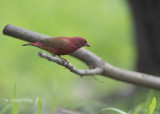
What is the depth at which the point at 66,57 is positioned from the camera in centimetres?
796

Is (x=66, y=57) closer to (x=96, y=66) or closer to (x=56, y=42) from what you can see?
(x=96, y=66)

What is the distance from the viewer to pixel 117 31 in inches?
386

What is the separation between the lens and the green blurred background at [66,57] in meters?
6.61

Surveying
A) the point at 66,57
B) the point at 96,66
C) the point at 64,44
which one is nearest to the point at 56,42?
the point at 64,44

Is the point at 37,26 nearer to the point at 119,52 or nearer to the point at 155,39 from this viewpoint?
the point at 119,52

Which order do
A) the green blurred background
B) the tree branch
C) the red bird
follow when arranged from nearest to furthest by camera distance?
1. the red bird
2. the tree branch
3. the green blurred background

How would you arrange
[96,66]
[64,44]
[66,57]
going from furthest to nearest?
[66,57]
[96,66]
[64,44]

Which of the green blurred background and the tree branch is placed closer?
the tree branch

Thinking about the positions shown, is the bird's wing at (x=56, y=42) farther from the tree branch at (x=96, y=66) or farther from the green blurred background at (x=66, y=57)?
the green blurred background at (x=66, y=57)

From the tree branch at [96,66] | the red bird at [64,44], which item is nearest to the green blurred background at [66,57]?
the tree branch at [96,66]

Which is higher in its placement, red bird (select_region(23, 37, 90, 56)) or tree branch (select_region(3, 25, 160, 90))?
tree branch (select_region(3, 25, 160, 90))

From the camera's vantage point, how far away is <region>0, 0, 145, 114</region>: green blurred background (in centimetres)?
661

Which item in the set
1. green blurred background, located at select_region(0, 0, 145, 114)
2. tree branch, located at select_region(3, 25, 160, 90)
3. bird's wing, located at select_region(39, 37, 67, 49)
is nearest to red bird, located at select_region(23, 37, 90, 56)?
bird's wing, located at select_region(39, 37, 67, 49)

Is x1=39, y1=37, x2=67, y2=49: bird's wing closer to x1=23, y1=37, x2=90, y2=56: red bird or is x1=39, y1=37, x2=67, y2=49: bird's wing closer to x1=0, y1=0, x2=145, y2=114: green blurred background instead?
x1=23, y1=37, x2=90, y2=56: red bird
